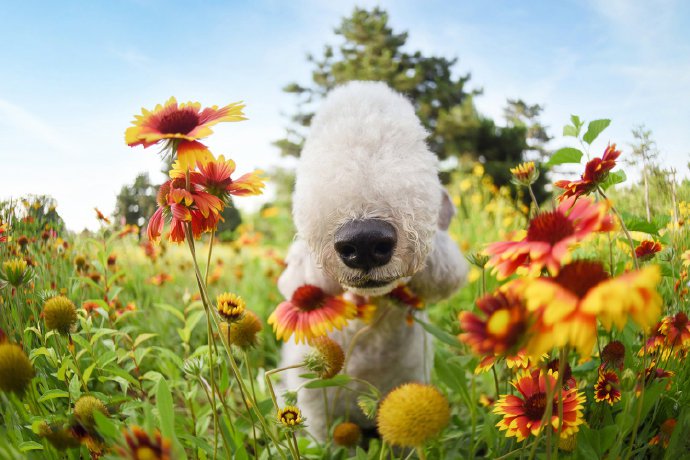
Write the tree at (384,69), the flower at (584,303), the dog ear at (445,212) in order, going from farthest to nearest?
the tree at (384,69), the dog ear at (445,212), the flower at (584,303)

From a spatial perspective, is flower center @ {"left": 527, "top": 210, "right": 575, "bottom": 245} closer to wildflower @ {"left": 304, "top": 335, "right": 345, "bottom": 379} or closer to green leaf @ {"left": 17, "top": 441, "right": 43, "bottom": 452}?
wildflower @ {"left": 304, "top": 335, "right": 345, "bottom": 379}

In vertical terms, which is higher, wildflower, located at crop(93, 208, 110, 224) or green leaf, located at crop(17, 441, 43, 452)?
wildflower, located at crop(93, 208, 110, 224)

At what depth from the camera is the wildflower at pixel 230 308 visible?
742 mm

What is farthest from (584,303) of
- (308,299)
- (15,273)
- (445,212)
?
(445,212)

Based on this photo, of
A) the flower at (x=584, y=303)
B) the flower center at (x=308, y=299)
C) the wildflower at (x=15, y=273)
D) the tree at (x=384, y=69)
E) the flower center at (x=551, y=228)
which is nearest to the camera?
the flower at (x=584, y=303)

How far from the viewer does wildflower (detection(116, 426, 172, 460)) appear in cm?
45

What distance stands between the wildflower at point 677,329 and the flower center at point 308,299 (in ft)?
2.06

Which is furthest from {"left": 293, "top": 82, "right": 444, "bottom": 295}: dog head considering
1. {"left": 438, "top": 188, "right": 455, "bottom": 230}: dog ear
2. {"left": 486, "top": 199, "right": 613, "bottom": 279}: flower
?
{"left": 486, "top": 199, "right": 613, "bottom": 279}: flower

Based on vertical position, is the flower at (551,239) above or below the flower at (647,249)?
above

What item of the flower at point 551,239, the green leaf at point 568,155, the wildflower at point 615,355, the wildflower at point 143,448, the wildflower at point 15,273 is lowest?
the wildflower at point 615,355

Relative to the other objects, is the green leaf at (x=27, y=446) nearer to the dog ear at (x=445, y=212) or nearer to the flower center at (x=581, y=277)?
the flower center at (x=581, y=277)

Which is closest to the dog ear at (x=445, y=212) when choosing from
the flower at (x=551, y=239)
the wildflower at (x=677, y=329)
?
the wildflower at (x=677, y=329)

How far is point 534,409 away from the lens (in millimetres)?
698

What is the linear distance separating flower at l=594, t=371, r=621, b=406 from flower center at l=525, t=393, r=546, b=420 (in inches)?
5.3
